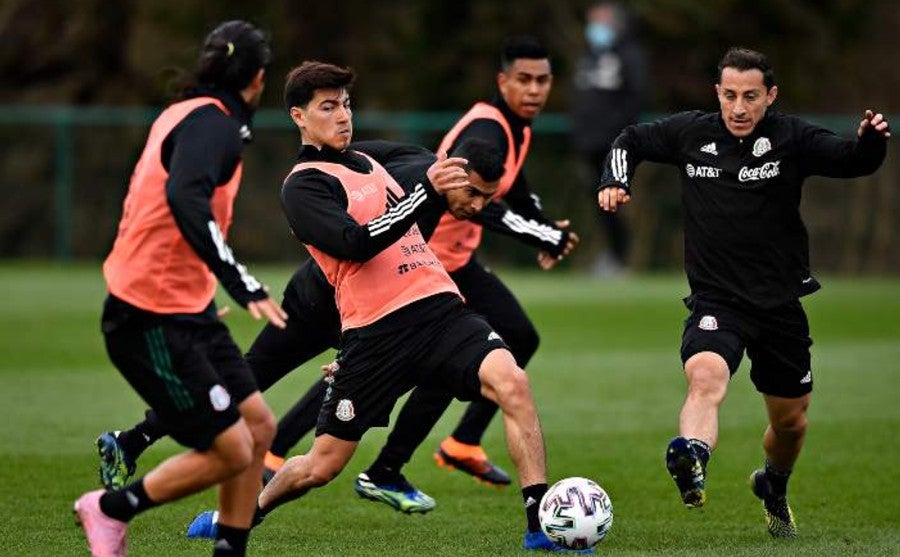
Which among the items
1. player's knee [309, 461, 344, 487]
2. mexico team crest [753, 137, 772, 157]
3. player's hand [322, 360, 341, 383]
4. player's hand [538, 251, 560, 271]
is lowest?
player's knee [309, 461, 344, 487]

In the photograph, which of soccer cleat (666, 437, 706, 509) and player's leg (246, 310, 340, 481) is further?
player's leg (246, 310, 340, 481)

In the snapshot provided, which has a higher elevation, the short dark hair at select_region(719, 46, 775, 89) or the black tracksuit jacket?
the short dark hair at select_region(719, 46, 775, 89)

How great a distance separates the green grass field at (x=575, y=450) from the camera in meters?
8.45

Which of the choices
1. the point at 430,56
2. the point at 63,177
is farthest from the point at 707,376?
the point at 430,56

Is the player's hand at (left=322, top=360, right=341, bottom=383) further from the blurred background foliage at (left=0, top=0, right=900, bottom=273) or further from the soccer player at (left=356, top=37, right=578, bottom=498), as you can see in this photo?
the blurred background foliage at (left=0, top=0, right=900, bottom=273)

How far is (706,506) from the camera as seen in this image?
9508 mm

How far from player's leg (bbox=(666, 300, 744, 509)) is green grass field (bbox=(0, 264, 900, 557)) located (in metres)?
0.54

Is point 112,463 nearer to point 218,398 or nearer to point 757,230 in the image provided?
point 218,398

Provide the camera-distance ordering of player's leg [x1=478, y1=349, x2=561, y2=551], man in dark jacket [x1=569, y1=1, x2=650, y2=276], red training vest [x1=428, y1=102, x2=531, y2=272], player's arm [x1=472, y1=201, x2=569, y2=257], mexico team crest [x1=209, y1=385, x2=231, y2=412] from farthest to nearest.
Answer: man in dark jacket [x1=569, y1=1, x2=650, y2=276] < red training vest [x1=428, y1=102, x2=531, y2=272] < player's arm [x1=472, y1=201, x2=569, y2=257] < player's leg [x1=478, y1=349, x2=561, y2=551] < mexico team crest [x1=209, y1=385, x2=231, y2=412]

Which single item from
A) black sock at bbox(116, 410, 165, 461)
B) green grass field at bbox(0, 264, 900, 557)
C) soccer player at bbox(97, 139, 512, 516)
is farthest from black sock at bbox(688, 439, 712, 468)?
black sock at bbox(116, 410, 165, 461)

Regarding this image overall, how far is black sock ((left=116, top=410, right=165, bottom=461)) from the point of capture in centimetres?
883

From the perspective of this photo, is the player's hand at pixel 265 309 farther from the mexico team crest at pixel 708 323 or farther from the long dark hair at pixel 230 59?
the mexico team crest at pixel 708 323

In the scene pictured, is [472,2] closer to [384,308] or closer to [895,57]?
[895,57]

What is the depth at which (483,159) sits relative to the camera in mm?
8047
